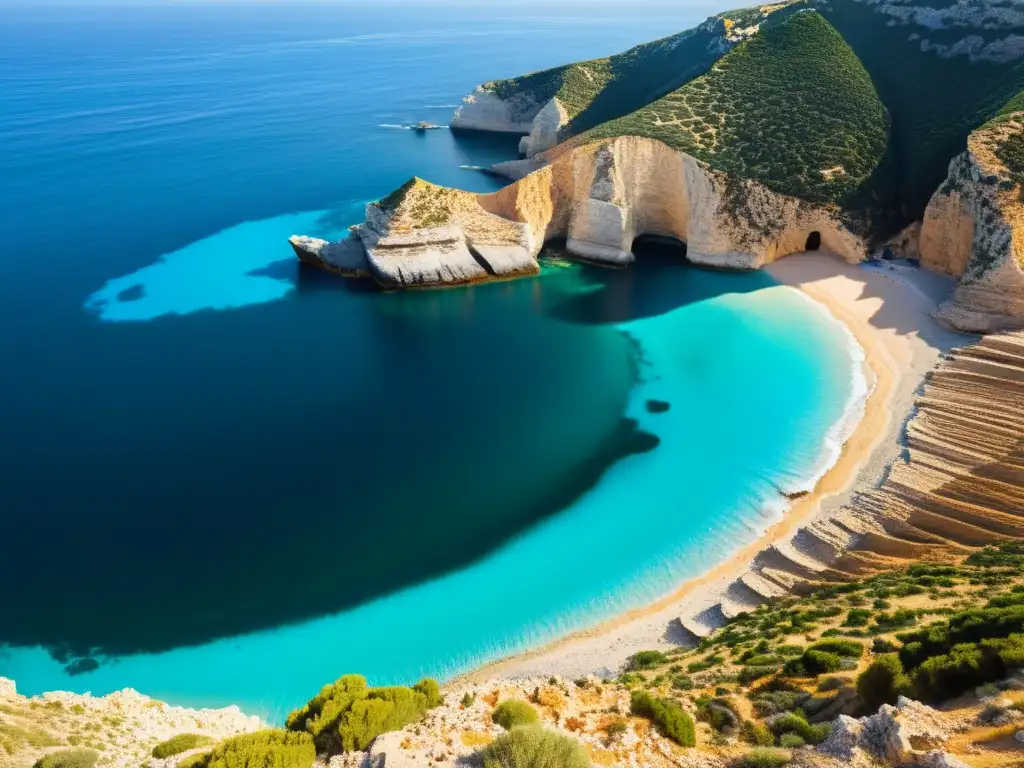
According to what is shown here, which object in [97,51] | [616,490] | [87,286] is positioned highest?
[97,51]

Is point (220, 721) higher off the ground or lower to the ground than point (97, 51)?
lower

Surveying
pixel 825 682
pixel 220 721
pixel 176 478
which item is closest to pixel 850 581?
pixel 825 682

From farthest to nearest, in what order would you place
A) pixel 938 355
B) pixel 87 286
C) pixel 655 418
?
pixel 87 286 → pixel 938 355 → pixel 655 418

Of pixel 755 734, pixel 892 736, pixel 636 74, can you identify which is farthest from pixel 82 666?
pixel 636 74

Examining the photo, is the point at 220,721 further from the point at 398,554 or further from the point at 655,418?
the point at 655,418

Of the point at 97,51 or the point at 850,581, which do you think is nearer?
the point at 850,581

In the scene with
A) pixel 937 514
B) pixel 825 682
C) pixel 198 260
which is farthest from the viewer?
pixel 198 260

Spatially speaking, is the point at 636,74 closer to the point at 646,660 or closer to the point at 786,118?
the point at 786,118

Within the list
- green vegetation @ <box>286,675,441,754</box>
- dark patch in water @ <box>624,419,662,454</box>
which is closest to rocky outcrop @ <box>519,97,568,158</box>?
dark patch in water @ <box>624,419,662,454</box>
